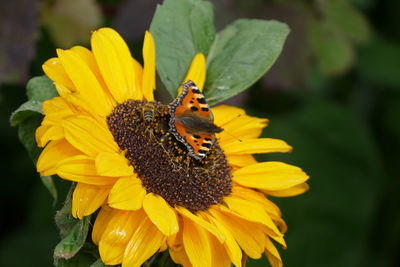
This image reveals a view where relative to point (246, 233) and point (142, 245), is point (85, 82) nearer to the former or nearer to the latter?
point (142, 245)

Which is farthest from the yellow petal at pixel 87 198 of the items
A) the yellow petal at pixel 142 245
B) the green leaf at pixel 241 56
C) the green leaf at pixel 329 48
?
the green leaf at pixel 329 48

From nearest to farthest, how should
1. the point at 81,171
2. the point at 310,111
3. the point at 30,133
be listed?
the point at 81,171 < the point at 30,133 < the point at 310,111

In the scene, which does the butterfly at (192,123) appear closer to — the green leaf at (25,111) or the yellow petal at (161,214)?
the yellow petal at (161,214)

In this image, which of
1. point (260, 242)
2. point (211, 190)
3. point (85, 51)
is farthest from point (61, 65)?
point (260, 242)

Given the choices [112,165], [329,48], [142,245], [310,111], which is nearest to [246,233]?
[142,245]

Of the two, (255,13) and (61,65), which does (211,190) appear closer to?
(61,65)
